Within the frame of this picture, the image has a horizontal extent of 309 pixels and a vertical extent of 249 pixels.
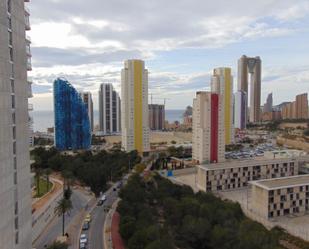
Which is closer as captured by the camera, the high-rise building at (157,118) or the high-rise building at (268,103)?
the high-rise building at (157,118)

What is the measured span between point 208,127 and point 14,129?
93.7 ft

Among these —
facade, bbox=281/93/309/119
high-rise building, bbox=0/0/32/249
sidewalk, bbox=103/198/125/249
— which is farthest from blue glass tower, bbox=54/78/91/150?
facade, bbox=281/93/309/119

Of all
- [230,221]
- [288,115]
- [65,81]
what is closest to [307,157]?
[230,221]

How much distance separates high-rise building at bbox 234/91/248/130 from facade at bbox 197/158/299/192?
3891 cm

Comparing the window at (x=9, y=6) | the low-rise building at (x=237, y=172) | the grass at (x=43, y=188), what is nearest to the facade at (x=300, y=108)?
the low-rise building at (x=237, y=172)

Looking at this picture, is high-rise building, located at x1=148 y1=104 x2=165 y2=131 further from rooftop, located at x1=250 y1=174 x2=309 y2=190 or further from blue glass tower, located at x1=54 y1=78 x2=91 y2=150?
rooftop, located at x1=250 y1=174 x2=309 y2=190

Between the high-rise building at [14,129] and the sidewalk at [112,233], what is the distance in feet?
18.3

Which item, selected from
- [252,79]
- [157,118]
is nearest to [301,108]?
[252,79]

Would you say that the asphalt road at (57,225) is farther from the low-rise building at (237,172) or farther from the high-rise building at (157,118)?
the high-rise building at (157,118)

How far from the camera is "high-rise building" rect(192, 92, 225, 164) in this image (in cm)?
3590

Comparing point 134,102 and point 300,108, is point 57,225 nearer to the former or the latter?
point 134,102

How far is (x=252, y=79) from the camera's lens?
313 feet

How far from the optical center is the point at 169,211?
17875mm

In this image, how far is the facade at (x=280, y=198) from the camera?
20.4 metres
